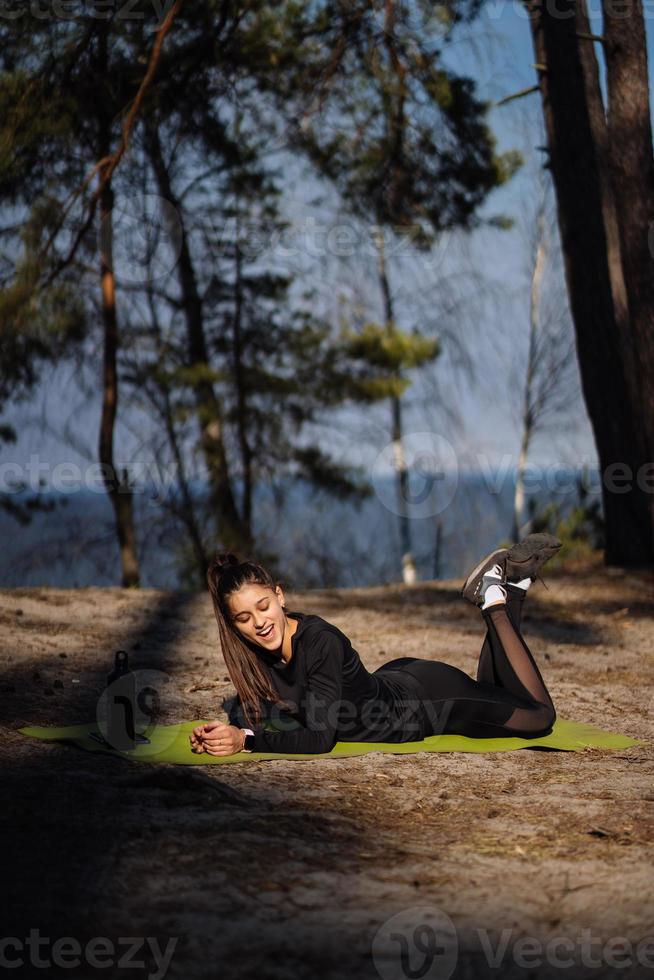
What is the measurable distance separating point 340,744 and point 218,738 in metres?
0.66

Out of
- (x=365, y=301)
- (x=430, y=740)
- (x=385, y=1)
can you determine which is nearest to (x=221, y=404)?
(x=365, y=301)

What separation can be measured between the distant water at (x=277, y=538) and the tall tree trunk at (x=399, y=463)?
0.15 metres

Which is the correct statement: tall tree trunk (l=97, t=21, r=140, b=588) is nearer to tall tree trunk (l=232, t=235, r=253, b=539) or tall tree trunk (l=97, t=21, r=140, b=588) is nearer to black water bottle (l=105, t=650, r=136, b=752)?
tall tree trunk (l=232, t=235, r=253, b=539)

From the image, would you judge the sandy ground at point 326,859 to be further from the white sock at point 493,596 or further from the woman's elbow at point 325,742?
the white sock at point 493,596

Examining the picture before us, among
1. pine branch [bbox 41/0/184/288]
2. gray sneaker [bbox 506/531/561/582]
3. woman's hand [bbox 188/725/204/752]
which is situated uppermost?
pine branch [bbox 41/0/184/288]

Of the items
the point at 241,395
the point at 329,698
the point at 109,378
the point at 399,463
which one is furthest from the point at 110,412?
the point at 329,698

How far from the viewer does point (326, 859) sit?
3.19 metres

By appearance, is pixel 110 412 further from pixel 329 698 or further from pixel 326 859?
pixel 326 859

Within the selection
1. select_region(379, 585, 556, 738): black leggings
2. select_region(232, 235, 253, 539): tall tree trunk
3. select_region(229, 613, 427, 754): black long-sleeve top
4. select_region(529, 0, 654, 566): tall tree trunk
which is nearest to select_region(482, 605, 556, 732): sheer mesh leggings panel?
select_region(379, 585, 556, 738): black leggings

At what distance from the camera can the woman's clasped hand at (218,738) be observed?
14.3ft

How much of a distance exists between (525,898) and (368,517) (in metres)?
13.8

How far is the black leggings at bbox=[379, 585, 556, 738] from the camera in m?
4.88

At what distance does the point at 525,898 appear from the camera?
9.59 ft

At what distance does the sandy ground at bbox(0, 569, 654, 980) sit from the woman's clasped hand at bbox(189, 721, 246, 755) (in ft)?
0.36
